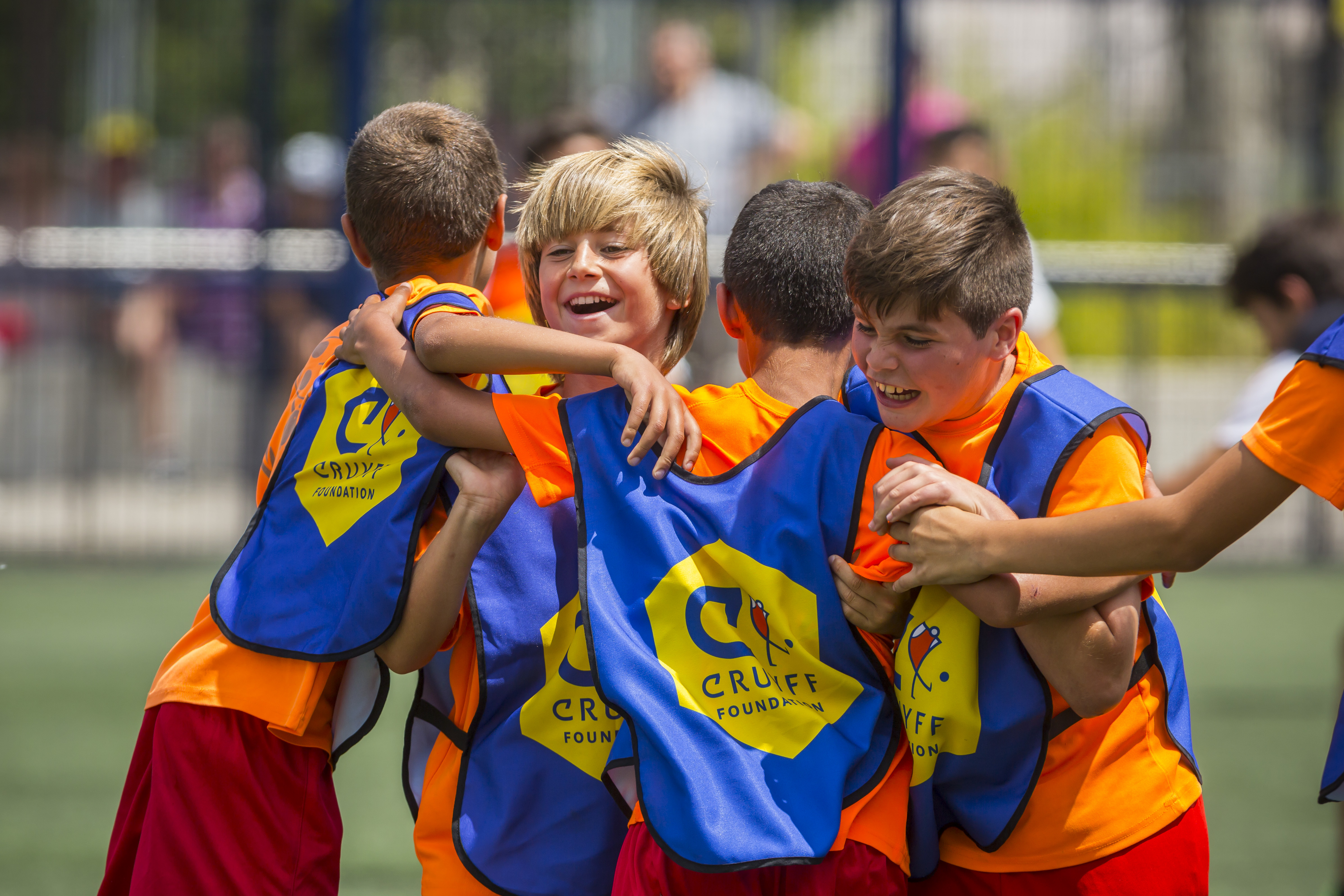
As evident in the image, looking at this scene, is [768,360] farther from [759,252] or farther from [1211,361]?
[1211,361]

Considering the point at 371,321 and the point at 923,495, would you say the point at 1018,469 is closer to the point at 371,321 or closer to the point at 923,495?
the point at 923,495

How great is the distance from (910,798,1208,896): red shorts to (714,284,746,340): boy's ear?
2.80 feet

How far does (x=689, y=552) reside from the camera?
6.16ft

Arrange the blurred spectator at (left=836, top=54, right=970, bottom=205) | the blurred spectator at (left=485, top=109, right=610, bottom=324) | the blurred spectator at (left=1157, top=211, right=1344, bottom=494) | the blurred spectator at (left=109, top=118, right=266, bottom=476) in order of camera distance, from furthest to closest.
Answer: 1. the blurred spectator at (left=109, top=118, right=266, bottom=476)
2. the blurred spectator at (left=836, top=54, right=970, bottom=205)
3. the blurred spectator at (left=485, top=109, right=610, bottom=324)
4. the blurred spectator at (left=1157, top=211, right=1344, bottom=494)

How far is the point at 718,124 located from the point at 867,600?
666 centimetres

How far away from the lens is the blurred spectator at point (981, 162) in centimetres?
460

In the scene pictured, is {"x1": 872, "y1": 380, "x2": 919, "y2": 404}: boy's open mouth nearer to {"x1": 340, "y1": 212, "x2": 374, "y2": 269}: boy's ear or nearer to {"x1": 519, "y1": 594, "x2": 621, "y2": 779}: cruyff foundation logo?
{"x1": 519, "y1": 594, "x2": 621, "y2": 779}: cruyff foundation logo

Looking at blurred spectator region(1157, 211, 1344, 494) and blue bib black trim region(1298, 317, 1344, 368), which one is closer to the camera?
blue bib black trim region(1298, 317, 1344, 368)

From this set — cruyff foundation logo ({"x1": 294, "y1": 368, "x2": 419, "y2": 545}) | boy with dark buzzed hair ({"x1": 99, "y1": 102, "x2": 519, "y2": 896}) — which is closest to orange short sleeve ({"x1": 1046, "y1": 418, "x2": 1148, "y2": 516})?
boy with dark buzzed hair ({"x1": 99, "y1": 102, "x2": 519, "y2": 896})

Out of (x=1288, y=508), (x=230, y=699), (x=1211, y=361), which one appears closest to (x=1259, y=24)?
(x=1211, y=361)

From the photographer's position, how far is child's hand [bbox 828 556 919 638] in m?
1.84

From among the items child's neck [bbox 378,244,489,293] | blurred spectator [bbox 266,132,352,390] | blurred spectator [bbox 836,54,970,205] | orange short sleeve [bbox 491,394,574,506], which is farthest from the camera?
blurred spectator [bbox 266,132,352,390]

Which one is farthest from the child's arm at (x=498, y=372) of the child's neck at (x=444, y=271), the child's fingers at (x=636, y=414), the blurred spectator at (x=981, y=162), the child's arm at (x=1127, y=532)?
the blurred spectator at (x=981, y=162)

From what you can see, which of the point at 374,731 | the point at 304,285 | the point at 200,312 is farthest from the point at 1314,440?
the point at 200,312
